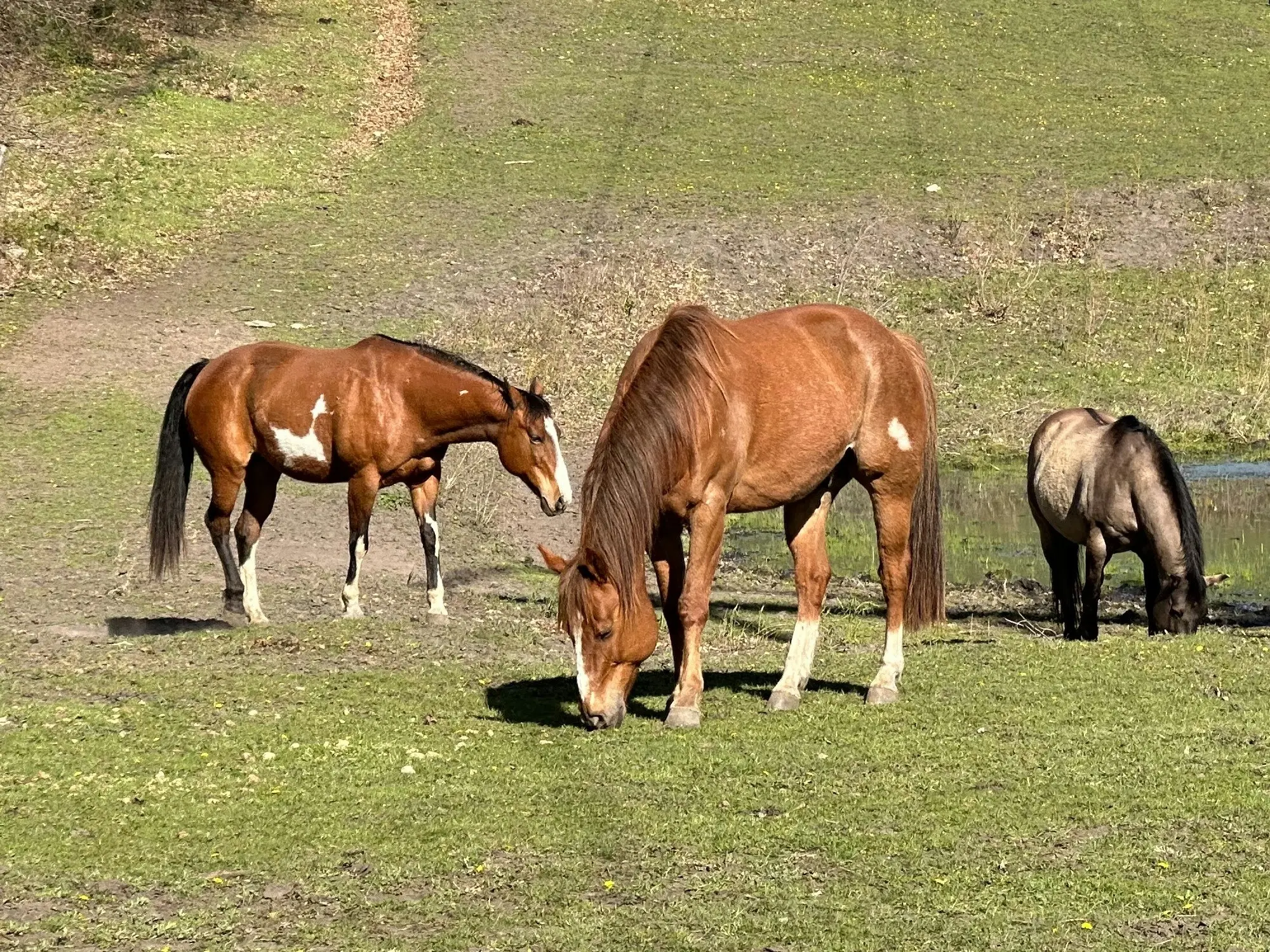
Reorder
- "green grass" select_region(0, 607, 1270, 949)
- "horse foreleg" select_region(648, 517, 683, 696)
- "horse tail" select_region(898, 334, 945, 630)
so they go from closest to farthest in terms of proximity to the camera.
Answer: "green grass" select_region(0, 607, 1270, 949), "horse foreleg" select_region(648, 517, 683, 696), "horse tail" select_region(898, 334, 945, 630)

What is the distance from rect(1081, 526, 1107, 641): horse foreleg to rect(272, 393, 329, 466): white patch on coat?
551 cm

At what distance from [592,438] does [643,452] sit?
35.9 ft

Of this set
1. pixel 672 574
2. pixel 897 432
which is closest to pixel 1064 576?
pixel 897 432

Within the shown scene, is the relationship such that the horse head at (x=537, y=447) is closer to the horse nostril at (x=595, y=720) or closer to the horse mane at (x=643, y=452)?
the horse mane at (x=643, y=452)

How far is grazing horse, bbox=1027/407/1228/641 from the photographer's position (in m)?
12.2

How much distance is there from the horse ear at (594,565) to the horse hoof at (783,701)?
1.50 metres

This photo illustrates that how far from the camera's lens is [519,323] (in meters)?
21.6

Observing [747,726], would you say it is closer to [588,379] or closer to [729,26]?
[588,379]

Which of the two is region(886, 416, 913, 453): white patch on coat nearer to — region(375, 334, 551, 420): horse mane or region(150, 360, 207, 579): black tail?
region(375, 334, 551, 420): horse mane

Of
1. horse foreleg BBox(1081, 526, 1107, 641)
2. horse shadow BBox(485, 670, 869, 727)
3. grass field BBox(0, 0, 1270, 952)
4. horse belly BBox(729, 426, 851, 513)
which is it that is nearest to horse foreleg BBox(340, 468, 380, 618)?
grass field BBox(0, 0, 1270, 952)

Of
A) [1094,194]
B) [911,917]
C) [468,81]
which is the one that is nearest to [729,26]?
[468,81]

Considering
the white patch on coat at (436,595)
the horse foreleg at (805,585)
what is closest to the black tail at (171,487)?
the white patch on coat at (436,595)

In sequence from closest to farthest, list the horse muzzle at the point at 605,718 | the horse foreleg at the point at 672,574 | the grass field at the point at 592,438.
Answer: the grass field at the point at 592,438 < the horse muzzle at the point at 605,718 < the horse foreleg at the point at 672,574

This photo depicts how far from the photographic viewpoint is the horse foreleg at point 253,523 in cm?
1209
